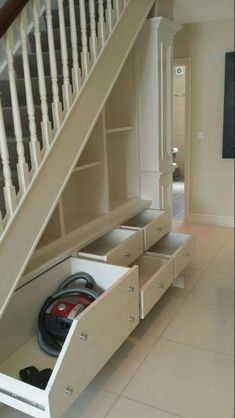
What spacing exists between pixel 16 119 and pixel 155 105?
1687 mm

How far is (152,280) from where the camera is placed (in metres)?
2.21

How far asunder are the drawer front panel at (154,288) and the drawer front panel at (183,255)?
12 centimetres

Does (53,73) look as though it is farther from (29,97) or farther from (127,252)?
(127,252)

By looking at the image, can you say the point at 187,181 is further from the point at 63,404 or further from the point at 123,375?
the point at 63,404

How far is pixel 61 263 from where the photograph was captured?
6.90 feet

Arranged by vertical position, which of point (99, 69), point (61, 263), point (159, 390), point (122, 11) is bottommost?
point (159, 390)

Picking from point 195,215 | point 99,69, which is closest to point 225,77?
point 195,215

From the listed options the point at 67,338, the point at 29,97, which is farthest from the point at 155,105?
the point at 67,338

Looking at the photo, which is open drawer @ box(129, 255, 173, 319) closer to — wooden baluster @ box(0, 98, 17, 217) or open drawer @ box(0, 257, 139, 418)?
open drawer @ box(0, 257, 139, 418)

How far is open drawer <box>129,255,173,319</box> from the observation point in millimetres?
2109

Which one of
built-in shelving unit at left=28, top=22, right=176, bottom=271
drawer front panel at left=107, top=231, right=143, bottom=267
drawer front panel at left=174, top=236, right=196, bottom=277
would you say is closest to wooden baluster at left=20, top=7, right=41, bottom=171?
drawer front panel at left=107, top=231, right=143, bottom=267

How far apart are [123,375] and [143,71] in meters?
2.28

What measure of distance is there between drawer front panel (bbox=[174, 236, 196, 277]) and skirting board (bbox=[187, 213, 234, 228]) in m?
1.67

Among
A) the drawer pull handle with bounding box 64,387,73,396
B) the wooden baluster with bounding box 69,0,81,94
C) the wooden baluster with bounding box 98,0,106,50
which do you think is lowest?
the drawer pull handle with bounding box 64,387,73,396
